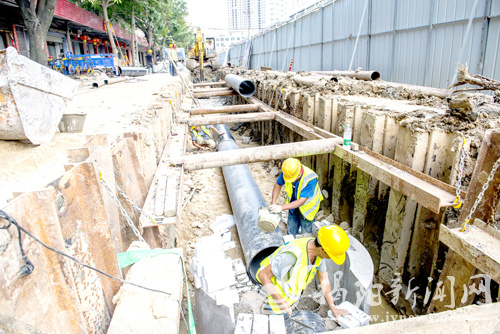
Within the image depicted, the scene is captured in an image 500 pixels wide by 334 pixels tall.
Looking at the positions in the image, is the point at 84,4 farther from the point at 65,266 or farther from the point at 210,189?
the point at 65,266

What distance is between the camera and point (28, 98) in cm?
412

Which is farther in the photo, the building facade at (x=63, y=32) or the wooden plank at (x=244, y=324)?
the building facade at (x=63, y=32)

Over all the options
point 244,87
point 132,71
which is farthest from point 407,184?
point 132,71

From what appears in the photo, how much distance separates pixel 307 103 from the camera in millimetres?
6262

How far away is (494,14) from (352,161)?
591cm

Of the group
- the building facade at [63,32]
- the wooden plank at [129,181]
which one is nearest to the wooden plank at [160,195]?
the wooden plank at [129,181]

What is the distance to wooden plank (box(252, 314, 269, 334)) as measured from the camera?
2.58m

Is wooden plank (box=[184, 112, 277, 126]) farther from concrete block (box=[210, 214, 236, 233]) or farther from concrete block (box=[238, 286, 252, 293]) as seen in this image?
concrete block (box=[238, 286, 252, 293])

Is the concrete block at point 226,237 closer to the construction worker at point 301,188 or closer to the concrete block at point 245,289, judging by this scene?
the construction worker at point 301,188

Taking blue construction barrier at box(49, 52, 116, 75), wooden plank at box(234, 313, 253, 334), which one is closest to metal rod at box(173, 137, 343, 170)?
wooden plank at box(234, 313, 253, 334)

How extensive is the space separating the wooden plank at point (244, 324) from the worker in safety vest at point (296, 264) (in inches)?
14.3

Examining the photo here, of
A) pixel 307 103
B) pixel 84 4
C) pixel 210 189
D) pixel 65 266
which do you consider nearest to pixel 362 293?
pixel 65 266

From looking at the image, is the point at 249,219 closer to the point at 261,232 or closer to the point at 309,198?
the point at 261,232

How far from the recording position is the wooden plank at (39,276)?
130 cm
